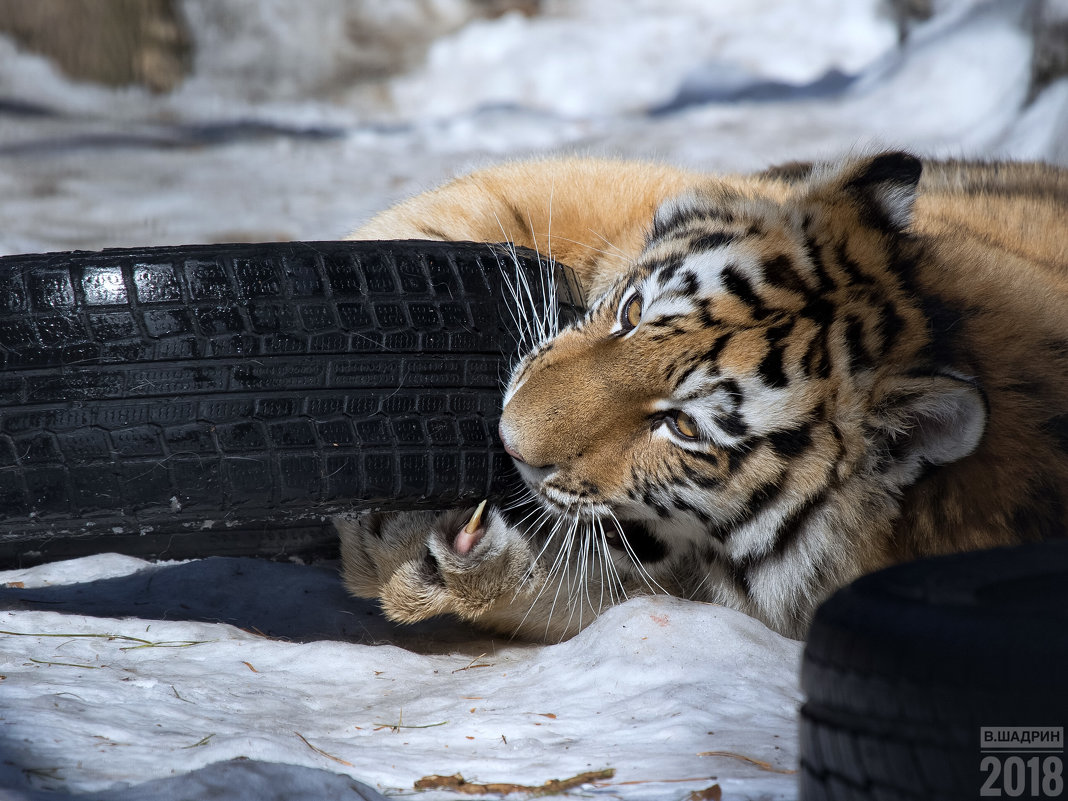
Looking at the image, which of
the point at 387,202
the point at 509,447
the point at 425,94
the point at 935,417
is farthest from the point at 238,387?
the point at 425,94

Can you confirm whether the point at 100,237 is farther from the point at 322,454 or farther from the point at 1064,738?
the point at 1064,738

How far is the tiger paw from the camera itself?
6.68 feet

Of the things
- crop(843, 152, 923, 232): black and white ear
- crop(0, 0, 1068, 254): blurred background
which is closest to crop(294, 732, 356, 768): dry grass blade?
crop(843, 152, 923, 232): black and white ear

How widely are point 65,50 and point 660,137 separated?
4.64 m

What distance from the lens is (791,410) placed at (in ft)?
5.80

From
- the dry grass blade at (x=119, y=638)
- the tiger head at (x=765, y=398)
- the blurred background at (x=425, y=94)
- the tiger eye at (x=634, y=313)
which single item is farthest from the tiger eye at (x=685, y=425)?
the blurred background at (x=425, y=94)

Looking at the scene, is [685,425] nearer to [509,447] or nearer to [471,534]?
[509,447]

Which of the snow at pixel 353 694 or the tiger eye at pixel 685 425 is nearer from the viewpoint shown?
the snow at pixel 353 694

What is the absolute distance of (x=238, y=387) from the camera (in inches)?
70.1

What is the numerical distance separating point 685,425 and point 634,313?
0.94 feet

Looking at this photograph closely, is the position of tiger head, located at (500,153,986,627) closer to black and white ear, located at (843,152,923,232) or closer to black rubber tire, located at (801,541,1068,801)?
black and white ear, located at (843,152,923,232)

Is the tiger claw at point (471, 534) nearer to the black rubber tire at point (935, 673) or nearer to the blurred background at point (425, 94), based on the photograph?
the black rubber tire at point (935, 673)

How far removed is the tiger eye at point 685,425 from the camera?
182 centimetres

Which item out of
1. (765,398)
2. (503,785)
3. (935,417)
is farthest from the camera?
(765,398)
